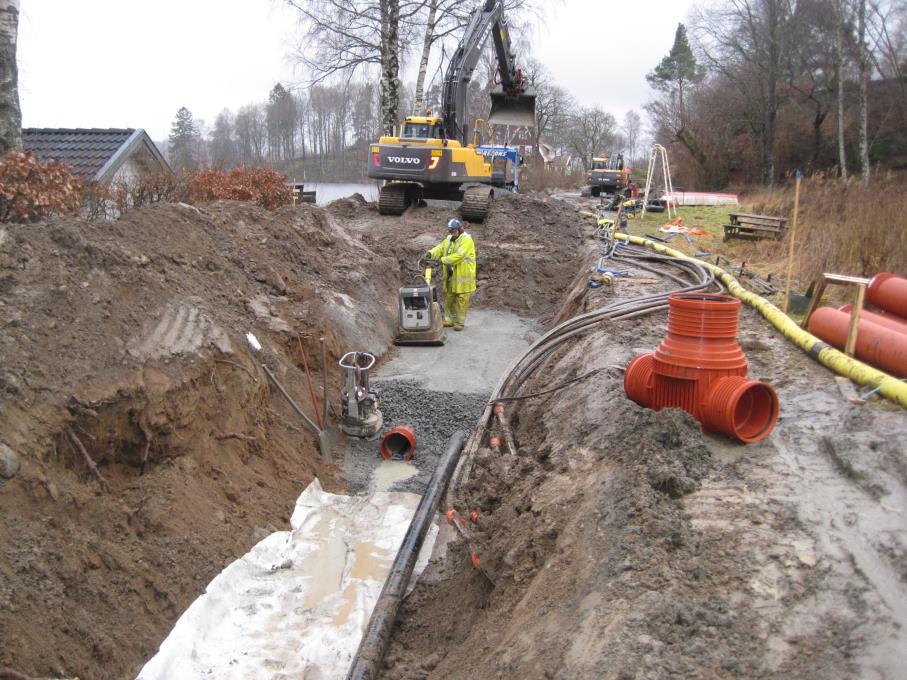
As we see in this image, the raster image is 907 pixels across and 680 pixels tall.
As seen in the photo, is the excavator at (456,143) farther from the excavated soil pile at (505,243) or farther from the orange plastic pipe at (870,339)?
the orange plastic pipe at (870,339)

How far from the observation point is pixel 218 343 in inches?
244

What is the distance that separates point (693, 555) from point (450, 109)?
14.8 m

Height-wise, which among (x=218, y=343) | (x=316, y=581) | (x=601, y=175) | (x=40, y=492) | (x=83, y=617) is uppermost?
(x=601, y=175)

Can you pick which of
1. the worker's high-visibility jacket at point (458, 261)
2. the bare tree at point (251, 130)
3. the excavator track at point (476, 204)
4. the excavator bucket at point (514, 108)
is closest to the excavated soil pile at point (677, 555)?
the worker's high-visibility jacket at point (458, 261)

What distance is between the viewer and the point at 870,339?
5.43m

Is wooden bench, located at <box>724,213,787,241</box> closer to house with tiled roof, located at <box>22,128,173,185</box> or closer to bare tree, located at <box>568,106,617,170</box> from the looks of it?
house with tiled roof, located at <box>22,128,173,185</box>

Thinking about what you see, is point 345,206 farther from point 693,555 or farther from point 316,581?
point 693,555

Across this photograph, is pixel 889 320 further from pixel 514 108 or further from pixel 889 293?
pixel 514 108

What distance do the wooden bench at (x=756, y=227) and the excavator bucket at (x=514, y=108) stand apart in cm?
535

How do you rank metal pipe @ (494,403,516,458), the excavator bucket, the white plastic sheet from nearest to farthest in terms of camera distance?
1. the white plastic sheet
2. metal pipe @ (494,403,516,458)
3. the excavator bucket

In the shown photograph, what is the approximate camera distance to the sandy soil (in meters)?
3.92

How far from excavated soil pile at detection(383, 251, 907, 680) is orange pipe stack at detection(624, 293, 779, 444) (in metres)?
0.14

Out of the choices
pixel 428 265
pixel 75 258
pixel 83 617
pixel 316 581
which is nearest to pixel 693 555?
pixel 316 581

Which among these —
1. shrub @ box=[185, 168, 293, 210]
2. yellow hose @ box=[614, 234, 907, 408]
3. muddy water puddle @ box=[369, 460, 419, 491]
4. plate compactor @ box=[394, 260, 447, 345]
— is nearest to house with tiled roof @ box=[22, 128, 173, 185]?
shrub @ box=[185, 168, 293, 210]
